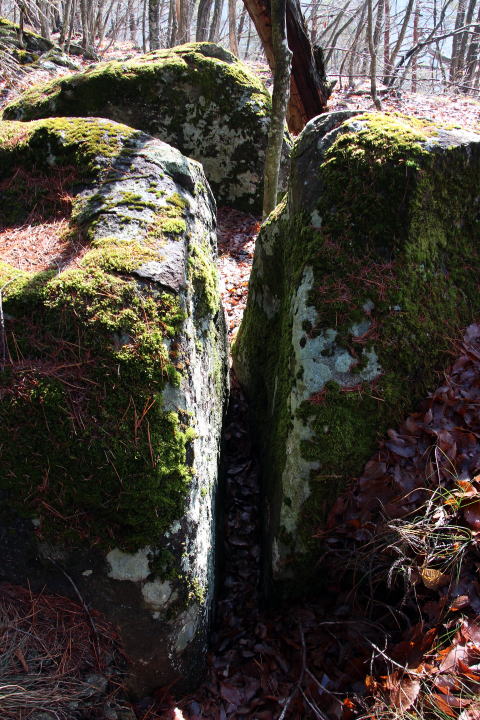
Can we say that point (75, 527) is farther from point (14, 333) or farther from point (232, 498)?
point (232, 498)

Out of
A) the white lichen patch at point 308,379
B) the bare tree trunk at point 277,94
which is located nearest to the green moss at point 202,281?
the white lichen patch at point 308,379

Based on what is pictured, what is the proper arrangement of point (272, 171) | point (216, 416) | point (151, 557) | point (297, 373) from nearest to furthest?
point (151, 557)
point (297, 373)
point (216, 416)
point (272, 171)

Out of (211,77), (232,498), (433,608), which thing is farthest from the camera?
(211,77)

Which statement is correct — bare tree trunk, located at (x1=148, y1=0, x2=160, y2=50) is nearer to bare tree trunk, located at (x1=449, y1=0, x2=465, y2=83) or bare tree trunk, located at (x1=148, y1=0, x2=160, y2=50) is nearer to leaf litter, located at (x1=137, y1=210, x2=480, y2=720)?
bare tree trunk, located at (x1=449, y1=0, x2=465, y2=83)

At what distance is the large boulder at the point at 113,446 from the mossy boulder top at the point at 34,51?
43.5 ft

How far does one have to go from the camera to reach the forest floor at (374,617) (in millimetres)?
2092

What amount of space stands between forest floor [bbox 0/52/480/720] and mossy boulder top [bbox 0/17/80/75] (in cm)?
1349

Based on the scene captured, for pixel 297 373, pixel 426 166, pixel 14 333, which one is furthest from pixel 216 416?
pixel 426 166

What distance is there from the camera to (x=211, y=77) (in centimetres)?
767

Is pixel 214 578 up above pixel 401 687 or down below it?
below

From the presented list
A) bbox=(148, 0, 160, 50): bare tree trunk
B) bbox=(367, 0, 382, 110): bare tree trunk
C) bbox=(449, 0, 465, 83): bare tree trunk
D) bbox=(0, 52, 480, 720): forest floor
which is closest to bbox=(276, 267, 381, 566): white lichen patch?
bbox=(0, 52, 480, 720): forest floor

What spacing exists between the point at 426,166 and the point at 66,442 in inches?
112

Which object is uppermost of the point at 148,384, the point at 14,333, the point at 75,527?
the point at 14,333

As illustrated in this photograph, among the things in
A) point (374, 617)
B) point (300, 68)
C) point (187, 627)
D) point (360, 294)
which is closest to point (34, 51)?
point (300, 68)
